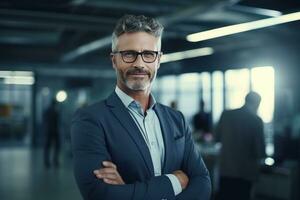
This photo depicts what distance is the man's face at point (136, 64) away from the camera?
5.00 feet

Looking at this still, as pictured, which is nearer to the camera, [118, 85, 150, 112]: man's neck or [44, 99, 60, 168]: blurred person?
[118, 85, 150, 112]: man's neck

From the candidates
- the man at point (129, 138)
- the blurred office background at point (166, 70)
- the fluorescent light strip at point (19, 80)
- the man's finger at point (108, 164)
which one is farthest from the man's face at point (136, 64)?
the fluorescent light strip at point (19, 80)

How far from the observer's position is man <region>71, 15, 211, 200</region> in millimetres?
1516

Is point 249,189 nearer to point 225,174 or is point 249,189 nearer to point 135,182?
point 225,174

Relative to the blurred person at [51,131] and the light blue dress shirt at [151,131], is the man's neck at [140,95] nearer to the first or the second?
the light blue dress shirt at [151,131]

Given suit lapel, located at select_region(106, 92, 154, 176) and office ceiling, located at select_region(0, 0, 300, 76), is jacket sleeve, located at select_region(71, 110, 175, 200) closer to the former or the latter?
suit lapel, located at select_region(106, 92, 154, 176)

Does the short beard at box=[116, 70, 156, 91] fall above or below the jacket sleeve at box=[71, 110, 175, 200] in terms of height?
above

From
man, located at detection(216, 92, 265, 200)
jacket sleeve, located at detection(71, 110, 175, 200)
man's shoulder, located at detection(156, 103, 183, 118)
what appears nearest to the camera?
jacket sleeve, located at detection(71, 110, 175, 200)

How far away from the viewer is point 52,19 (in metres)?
7.72

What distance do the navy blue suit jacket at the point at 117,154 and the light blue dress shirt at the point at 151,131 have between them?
0.06 feet

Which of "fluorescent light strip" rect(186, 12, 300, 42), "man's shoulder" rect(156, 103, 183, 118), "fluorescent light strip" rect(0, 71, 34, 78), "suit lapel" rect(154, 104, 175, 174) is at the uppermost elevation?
"fluorescent light strip" rect(186, 12, 300, 42)

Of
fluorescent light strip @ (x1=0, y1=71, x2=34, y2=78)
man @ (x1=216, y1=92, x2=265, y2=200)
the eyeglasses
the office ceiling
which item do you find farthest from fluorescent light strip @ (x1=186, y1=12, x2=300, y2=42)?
fluorescent light strip @ (x1=0, y1=71, x2=34, y2=78)

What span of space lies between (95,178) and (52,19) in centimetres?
664

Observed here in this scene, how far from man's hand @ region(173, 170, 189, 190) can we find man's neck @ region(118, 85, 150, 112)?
0.28m
